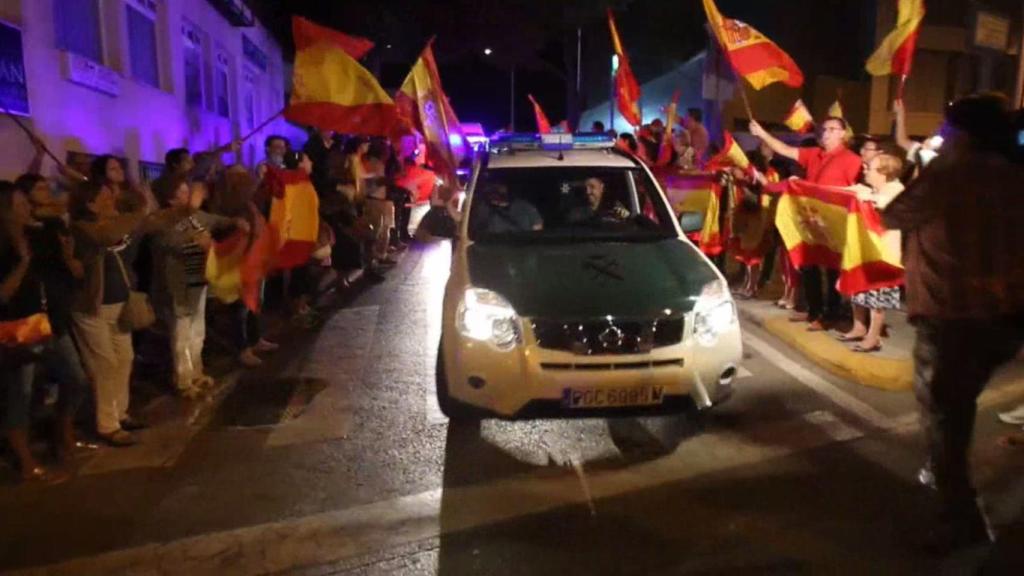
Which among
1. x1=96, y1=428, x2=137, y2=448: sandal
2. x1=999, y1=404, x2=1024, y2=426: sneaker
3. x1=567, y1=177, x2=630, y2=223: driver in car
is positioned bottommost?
x1=96, y1=428, x2=137, y2=448: sandal

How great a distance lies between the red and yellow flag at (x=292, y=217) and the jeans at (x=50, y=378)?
291cm

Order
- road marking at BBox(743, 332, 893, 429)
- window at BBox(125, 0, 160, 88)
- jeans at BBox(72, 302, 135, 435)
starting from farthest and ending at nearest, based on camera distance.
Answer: window at BBox(125, 0, 160, 88), road marking at BBox(743, 332, 893, 429), jeans at BBox(72, 302, 135, 435)

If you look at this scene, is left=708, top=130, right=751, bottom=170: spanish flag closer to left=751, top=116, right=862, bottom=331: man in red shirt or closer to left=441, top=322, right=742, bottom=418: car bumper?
left=751, top=116, right=862, bottom=331: man in red shirt

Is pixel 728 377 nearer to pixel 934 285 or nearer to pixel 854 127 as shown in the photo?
pixel 934 285

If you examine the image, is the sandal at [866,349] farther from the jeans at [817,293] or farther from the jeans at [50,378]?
the jeans at [50,378]

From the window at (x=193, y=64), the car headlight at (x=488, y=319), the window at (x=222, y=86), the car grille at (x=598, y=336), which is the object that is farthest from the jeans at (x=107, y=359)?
the window at (x=222, y=86)

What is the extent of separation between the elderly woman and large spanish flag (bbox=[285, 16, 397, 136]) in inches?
179

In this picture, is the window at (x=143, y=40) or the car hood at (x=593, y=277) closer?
the car hood at (x=593, y=277)

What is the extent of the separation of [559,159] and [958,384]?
3708 mm

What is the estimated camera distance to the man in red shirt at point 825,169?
8117 millimetres

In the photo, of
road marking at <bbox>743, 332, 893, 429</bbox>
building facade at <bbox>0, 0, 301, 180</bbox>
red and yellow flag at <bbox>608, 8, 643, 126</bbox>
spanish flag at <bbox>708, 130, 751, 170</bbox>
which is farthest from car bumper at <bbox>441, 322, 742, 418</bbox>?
red and yellow flag at <bbox>608, 8, 643, 126</bbox>

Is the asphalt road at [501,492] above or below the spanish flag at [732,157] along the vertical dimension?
below

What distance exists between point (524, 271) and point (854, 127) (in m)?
19.4

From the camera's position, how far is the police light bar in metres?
7.76
